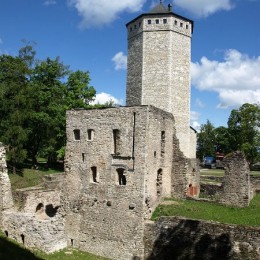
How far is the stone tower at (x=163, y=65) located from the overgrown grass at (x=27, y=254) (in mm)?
10634

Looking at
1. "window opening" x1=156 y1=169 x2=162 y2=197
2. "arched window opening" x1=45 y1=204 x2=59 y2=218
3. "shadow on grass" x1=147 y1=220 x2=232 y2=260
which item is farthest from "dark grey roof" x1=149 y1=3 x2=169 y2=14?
"arched window opening" x1=45 y1=204 x2=59 y2=218

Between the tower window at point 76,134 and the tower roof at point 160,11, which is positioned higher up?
the tower roof at point 160,11

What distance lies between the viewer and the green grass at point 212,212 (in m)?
16.7

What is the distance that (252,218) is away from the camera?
16688mm

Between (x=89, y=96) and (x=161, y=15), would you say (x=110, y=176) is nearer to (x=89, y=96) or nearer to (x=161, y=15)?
(x=161, y=15)

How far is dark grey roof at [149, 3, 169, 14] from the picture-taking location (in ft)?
81.2

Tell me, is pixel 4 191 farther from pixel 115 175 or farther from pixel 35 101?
pixel 35 101

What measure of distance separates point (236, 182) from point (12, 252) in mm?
11964

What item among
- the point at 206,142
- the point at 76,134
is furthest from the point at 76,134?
the point at 206,142

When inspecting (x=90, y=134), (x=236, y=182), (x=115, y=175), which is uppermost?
(x=90, y=134)

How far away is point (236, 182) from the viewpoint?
19047 millimetres

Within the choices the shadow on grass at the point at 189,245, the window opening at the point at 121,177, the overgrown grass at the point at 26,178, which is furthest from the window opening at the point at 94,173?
the overgrown grass at the point at 26,178

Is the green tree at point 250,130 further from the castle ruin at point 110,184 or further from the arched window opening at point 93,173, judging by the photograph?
the arched window opening at point 93,173

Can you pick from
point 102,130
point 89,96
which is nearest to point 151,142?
point 102,130
